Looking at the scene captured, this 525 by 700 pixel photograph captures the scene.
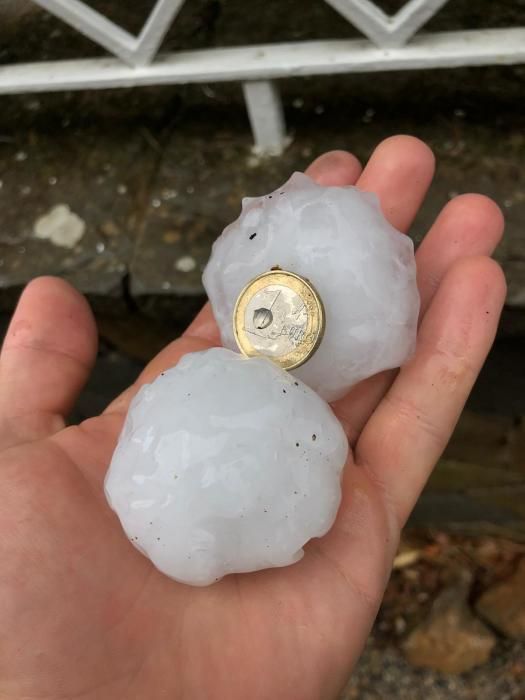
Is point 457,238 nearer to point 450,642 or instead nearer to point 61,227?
point 61,227

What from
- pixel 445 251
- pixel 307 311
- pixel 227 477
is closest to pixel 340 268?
pixel 307 311

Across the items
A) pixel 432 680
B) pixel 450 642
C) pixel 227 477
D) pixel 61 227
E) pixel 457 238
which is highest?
pixel 457 238

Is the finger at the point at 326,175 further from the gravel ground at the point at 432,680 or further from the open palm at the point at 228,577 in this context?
the gravel ground at the point at 432,680

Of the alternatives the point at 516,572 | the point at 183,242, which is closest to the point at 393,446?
the point at 183,242

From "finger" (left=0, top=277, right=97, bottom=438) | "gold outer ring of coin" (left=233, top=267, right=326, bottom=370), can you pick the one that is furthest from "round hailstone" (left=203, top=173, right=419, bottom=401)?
"finger" (left=0, top=277, right=97, bottom=438)

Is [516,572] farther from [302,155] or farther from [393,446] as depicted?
[302,155]

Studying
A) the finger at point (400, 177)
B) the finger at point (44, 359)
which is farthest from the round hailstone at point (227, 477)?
the finger at point (400, 177)

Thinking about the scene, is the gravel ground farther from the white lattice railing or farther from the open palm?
the white lattice railing
